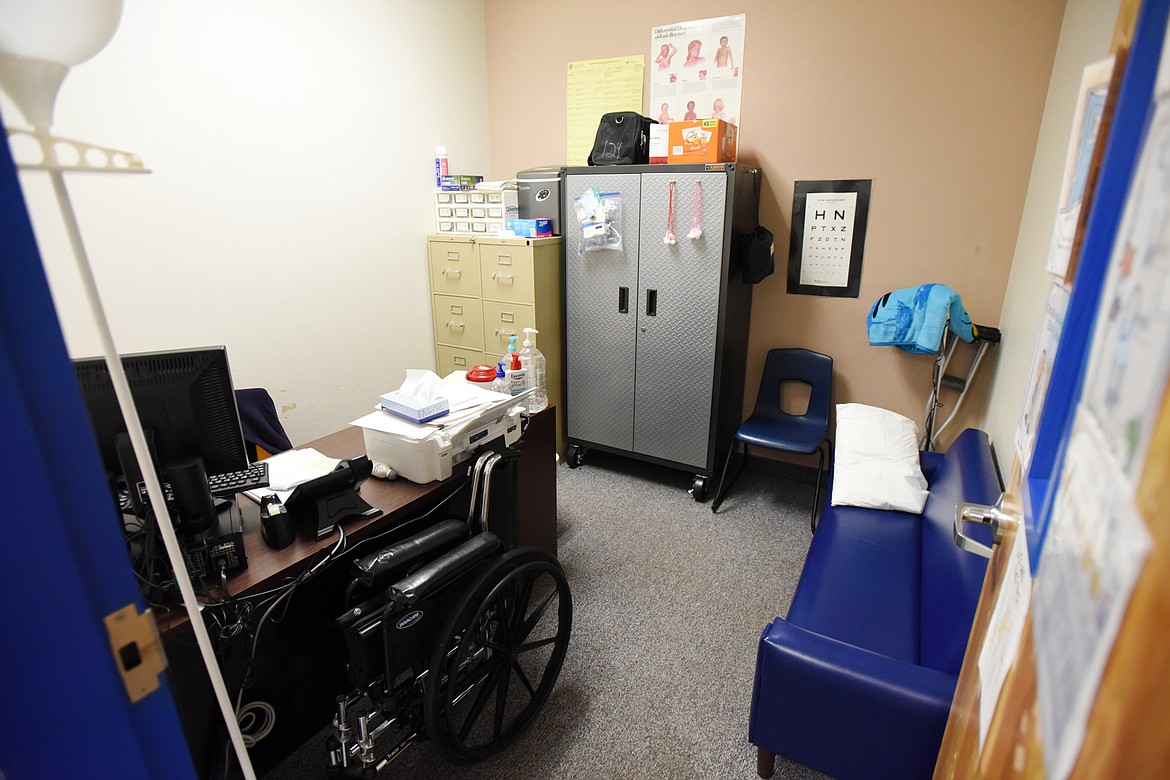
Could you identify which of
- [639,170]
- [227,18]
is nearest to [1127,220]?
[639,170]

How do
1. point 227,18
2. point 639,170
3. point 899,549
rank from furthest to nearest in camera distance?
point 639,170 < point 227,18 < point 899,549

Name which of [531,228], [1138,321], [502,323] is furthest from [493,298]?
[1138,321]

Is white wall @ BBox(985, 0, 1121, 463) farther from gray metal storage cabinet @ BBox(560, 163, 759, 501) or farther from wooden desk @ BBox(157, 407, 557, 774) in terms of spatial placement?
wooden desk @ BBox(157, 407, 557, 774)

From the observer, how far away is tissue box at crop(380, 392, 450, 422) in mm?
1680

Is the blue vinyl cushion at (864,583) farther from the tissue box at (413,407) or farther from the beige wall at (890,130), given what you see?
the tissue box at (413,407)

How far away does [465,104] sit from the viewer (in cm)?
346

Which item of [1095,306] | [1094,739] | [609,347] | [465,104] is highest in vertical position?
[465,104]

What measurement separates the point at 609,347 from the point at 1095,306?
2576mm


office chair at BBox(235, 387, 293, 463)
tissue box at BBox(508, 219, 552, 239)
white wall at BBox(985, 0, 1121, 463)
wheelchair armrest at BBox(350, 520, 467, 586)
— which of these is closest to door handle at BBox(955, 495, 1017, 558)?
white wall at BBox(985, 0, 1121, 463)

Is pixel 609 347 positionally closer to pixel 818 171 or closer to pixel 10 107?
pixel 818 171

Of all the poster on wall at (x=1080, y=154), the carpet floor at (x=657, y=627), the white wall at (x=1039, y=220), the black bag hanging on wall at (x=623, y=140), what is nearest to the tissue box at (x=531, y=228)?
the black bag hanging on wall at (x=623, y=140)

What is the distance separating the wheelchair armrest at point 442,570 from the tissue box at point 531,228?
1.94 meters

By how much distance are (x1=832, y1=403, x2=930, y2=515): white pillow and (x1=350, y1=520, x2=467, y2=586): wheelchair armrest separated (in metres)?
1.53

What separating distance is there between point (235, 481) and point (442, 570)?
0.58 m
